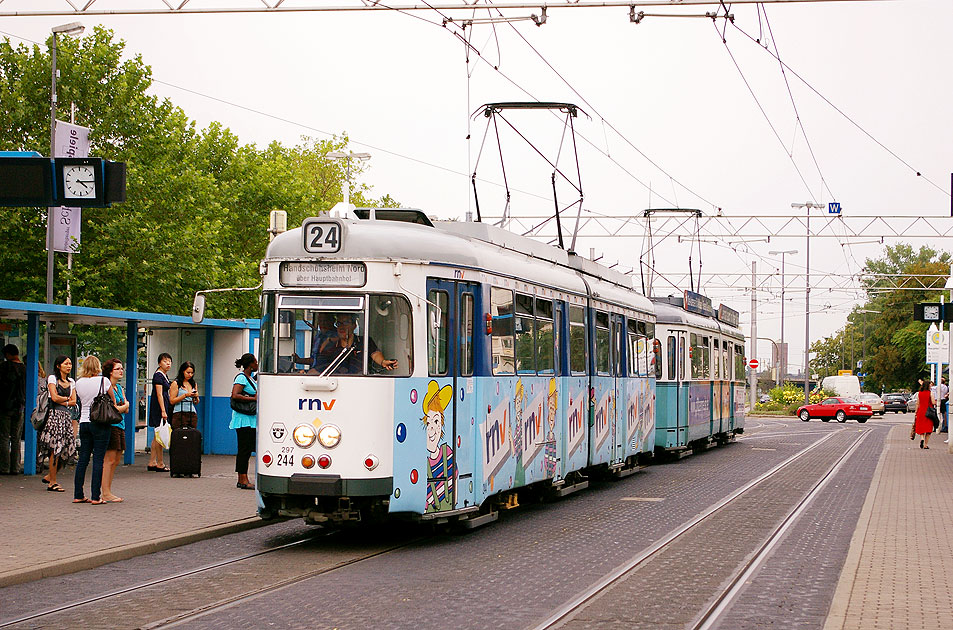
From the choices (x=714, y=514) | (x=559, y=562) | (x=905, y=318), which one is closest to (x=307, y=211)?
(x=714, y=514)

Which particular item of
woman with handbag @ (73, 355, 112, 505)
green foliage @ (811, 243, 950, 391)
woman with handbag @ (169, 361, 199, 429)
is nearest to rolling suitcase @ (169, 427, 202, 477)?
woman with handbag @ (169, 361, 199, 429)

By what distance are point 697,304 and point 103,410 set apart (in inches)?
681

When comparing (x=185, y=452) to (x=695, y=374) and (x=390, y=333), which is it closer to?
(x=390, y=333)

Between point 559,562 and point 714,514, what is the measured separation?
182 inches

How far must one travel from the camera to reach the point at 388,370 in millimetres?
11547

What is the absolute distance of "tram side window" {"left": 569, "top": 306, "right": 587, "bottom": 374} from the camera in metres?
16.4

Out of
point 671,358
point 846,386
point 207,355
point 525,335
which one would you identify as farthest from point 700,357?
point 846,386

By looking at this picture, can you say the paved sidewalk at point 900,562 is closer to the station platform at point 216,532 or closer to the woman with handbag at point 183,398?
the station platform at point 216,532

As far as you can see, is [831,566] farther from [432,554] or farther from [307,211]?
[307,211]

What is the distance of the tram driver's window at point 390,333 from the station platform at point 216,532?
2.69 m

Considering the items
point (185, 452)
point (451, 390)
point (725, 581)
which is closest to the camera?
point (725, 581)

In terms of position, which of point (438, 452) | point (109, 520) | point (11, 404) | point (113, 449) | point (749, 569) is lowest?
point (749, 569)

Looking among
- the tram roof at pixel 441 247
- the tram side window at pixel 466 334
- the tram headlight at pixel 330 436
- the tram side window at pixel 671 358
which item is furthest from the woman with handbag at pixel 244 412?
the tram side window at pixel 671 358

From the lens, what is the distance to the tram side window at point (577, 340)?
16391mm
